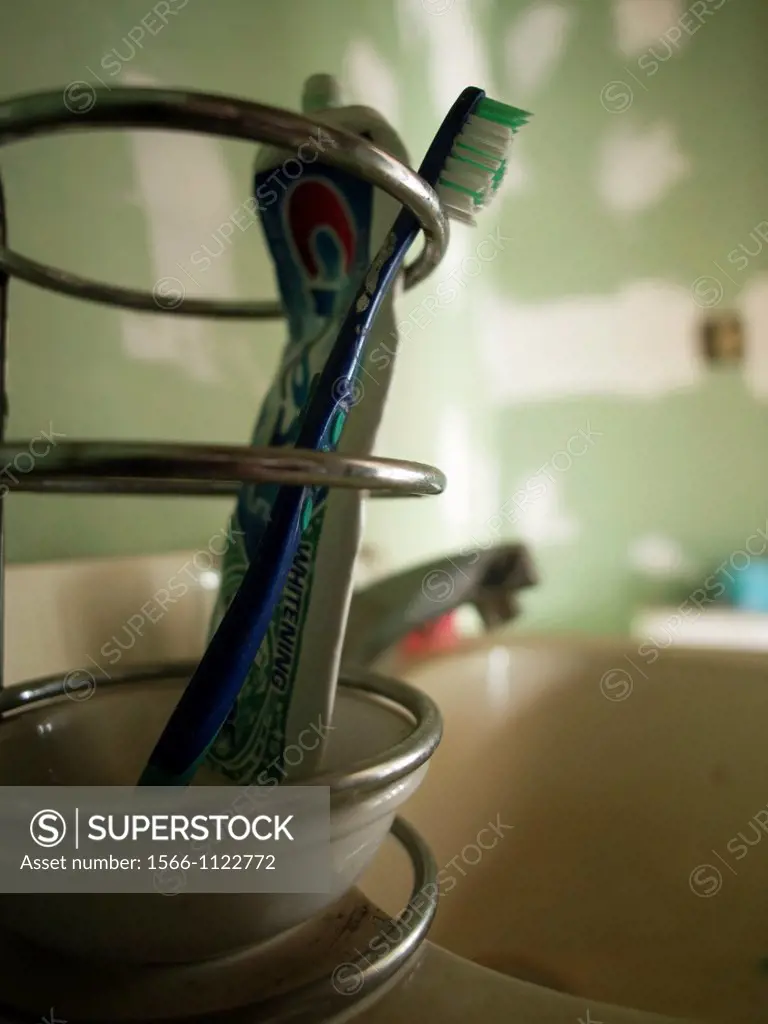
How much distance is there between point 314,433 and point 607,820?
46 cm

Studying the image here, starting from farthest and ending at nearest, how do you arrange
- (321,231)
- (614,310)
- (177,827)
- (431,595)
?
1. (614,310)
2. (431,595)
3. (321,231)
4. (177,827)

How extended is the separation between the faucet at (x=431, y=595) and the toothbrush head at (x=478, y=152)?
0.83 ft

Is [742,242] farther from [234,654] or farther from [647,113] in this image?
[234,654]

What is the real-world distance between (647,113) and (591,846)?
1418mm

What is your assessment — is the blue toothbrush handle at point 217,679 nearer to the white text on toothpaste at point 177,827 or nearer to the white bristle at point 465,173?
the white text on toothpaste at point 177,827

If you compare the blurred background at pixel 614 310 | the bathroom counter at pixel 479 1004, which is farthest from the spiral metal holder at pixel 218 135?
the blurred background at pixel 614 310

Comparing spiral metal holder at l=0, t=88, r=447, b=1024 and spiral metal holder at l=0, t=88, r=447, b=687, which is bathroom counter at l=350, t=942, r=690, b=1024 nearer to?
spiral metal holder at l=0, t=88, r=447, b=1024

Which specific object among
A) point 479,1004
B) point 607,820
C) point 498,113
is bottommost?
point 607,820

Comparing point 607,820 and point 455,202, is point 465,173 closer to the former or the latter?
point 455,202

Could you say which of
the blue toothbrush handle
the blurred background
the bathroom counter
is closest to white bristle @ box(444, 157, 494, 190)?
the blue toothbrush handle

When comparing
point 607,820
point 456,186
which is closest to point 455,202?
point 456,186

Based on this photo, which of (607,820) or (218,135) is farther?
(607,820)

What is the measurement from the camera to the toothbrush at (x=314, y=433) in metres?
0.19

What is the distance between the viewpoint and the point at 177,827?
16 cm
